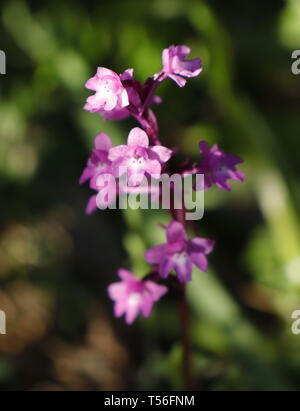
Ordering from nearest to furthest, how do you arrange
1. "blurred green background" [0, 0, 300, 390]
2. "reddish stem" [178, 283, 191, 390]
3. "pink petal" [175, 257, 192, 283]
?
"pink petal" [175, 257, 192, 283] < "reddish stem" [178, 283, 191, 390] < "blurred green background" [0, 0, 300, 390]

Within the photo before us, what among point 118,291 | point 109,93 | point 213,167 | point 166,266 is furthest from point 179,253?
point 109,93

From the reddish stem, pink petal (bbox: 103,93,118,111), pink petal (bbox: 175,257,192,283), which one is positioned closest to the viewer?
pink petal (bbox: 103,93,118,111)

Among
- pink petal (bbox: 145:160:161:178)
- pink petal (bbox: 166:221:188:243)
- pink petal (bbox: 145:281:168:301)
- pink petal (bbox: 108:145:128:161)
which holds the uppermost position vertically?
pink petal (bbox: 108:145:128:161)

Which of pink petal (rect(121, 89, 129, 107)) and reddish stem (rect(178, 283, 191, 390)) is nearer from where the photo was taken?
pink petal (rect(121, 89, 129, 107))

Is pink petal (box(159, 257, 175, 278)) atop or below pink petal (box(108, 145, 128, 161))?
below

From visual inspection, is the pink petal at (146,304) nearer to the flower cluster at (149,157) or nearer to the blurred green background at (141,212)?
the flower cluster at (149,157)

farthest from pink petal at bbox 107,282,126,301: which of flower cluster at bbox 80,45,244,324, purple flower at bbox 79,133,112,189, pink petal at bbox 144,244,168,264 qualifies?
purple flower at bbox 79,133,112,189

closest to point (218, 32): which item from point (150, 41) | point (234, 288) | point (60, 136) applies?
point (150, 41)

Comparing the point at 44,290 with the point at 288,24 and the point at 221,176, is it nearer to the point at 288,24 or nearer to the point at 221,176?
the point at 221,176

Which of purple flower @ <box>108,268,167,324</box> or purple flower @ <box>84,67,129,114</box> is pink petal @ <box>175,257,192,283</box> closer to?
purple flower @ <box>108,268,167,324</box>
